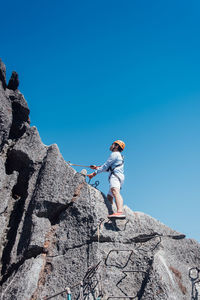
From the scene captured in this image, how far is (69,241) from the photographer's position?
6707 mm

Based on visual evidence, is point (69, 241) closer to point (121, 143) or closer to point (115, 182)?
point (115, 182)

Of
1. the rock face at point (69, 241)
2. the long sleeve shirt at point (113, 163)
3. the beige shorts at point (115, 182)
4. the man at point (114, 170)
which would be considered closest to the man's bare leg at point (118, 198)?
the man at point (114, 170)

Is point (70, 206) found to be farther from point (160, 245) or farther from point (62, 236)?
point (160, 245)

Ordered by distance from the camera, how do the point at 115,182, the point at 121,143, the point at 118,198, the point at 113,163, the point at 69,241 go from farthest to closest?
the point at 121,143
the point at 113,163
the point at 115,182
the point at 118,198
the point at 69,241

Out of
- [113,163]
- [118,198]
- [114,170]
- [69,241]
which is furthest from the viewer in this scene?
[113,163]

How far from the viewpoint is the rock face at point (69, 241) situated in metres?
6.03

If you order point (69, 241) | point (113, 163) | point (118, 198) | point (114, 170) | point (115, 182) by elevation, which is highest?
point (113, 163)

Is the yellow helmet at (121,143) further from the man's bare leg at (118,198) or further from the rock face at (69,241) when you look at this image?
the rock face at (69,241)

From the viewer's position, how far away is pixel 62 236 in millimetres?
6832

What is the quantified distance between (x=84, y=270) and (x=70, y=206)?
1812mm

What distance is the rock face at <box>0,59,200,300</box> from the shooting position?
603 centimetres

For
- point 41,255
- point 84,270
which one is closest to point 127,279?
point 84,270

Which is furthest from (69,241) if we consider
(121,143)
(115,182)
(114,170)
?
(121,143)

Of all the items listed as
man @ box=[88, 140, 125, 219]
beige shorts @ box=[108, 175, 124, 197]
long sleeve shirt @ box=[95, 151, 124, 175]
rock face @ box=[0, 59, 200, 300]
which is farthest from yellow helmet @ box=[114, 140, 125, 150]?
rock face @ box=[0, 59, 200, 300]
